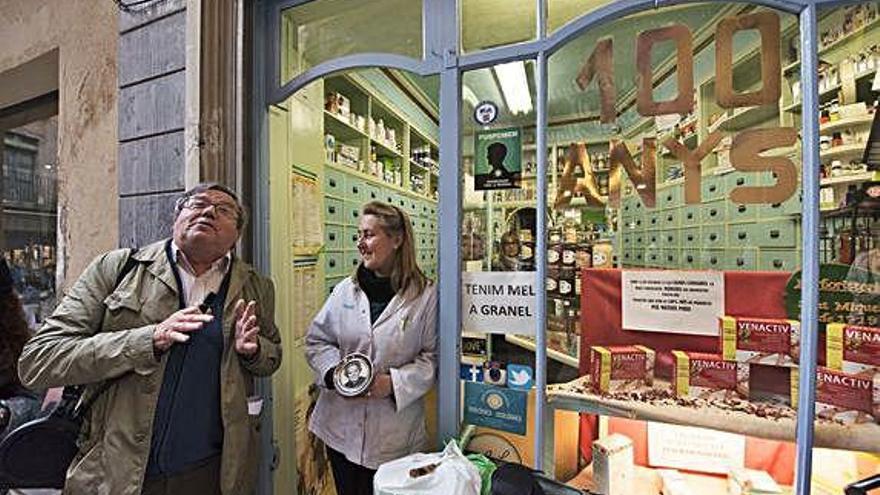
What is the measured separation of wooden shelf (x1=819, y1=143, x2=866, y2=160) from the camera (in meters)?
1.48

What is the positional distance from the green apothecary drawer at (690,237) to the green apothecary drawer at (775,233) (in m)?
0.16

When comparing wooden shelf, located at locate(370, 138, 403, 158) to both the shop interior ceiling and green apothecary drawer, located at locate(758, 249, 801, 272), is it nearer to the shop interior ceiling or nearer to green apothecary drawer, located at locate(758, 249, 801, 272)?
the shop interior ceiling

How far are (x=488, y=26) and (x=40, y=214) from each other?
131 inches

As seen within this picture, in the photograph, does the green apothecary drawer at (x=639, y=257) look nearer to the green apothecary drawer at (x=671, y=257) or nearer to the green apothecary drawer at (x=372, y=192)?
the green apothecary drawer at (x=671, y=257)

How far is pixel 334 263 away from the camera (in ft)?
8.01

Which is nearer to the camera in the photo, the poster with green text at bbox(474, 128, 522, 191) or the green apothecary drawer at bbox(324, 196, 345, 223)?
the poster with green text at bbox(474, 128, 522, 191)

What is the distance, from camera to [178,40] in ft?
6.48

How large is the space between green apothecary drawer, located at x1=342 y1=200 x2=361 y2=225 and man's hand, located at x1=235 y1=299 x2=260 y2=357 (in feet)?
3.39

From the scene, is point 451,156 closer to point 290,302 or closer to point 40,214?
point 290,302

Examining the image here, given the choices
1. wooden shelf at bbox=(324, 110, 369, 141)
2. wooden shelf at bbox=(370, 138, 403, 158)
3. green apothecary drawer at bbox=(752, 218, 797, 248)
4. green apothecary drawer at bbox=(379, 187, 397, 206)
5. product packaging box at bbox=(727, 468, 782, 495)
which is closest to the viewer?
green apothecary drawer at bbox=(752, 218, 797, 248)

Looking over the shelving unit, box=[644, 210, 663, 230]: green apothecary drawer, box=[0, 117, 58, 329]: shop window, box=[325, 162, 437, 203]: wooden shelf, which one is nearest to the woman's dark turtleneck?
the shelving unit

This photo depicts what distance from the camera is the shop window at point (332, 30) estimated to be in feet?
6.14

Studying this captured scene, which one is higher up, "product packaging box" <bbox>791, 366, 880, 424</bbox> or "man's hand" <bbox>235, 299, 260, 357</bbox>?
"man's hand" <bbox>235, 299, 260, 357</bbox>

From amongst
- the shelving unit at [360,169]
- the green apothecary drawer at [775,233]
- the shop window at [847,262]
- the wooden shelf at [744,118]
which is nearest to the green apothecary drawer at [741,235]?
the green apothecary drawer at [775,233]
